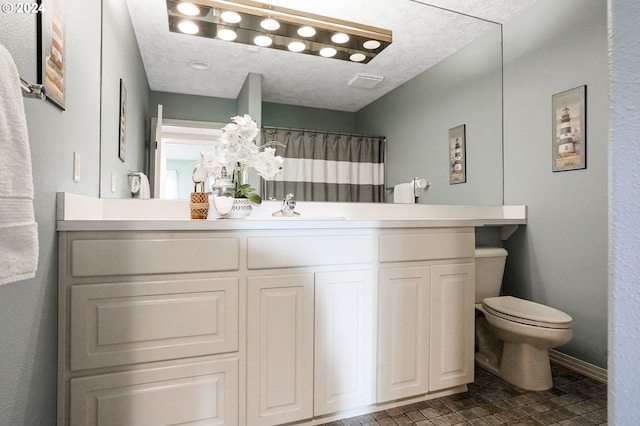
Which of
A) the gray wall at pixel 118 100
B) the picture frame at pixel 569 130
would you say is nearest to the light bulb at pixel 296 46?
the gray wall at pixel 118 100

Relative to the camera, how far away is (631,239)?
0.38 m

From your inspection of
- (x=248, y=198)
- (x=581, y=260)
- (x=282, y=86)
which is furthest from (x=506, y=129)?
(x=248, y=198)

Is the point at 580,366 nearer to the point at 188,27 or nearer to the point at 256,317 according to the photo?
the point at 256,317

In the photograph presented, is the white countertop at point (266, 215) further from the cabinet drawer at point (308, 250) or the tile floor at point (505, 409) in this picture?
the tile floor at point (505, 409)

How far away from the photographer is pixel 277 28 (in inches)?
76.5

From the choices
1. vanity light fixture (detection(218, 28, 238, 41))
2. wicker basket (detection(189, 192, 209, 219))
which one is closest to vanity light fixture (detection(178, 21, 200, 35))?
vanity light fixture (detection(218, 28, 238, 41))

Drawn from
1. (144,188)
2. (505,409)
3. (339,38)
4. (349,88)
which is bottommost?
(505,409)

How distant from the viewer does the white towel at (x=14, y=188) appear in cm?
63

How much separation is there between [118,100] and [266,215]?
3.08 ft

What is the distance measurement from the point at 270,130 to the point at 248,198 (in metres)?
0.48

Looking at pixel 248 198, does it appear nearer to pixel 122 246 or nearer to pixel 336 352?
pixel 122 246

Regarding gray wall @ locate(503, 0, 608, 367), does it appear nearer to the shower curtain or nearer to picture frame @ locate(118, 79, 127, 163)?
the shower curtain

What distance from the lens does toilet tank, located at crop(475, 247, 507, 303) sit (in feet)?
7.48
